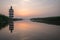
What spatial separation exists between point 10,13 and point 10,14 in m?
0.88

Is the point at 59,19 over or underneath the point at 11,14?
underneath

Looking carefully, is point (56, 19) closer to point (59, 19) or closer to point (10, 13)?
point (59, 19)

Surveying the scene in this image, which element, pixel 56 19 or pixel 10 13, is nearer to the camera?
pixel 56 19

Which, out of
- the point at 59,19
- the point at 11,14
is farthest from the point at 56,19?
the point at 11,14

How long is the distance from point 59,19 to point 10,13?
1864cm

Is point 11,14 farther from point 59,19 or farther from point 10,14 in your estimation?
point 59,19

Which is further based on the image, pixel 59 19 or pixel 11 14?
pixel 11 14

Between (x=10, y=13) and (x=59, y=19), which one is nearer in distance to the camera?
(x=59, y=19)

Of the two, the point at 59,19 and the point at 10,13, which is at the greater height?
the point at 10,13

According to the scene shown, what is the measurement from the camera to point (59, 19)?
4653 centimetres

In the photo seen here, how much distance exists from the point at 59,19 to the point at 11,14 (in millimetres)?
17826

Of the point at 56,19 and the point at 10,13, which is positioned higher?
the point at 10,13

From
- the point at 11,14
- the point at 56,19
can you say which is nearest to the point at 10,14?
the point at 11,14

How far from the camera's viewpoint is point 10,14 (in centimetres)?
5450
